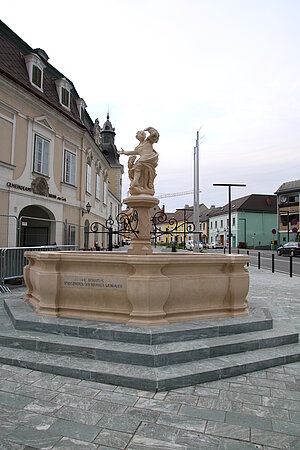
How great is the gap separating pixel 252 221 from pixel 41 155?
179 feet

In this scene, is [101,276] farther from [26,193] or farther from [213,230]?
[213,230]

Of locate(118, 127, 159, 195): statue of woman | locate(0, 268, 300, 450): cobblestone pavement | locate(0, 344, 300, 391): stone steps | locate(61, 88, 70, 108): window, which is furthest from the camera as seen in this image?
locate(61, 88, 70, 108): window

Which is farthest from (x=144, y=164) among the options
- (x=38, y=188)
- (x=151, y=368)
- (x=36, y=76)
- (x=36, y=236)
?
(x=36, y=236)

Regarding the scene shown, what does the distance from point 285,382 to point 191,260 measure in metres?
1.86

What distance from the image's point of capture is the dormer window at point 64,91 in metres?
17.8

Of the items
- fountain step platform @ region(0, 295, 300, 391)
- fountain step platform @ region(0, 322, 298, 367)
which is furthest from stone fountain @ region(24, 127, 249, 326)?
fountain step platform @ region(0, 322, 298, 367)

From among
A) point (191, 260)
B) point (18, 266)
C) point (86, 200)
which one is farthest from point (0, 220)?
point (191, 260)

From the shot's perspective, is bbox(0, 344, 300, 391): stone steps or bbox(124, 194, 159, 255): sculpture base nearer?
bbox(0, 344, 300, 391): stone steps

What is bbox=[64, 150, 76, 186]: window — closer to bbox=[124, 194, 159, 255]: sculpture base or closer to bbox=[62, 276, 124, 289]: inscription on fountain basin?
bbox=[124, 194, 159, 255]: sculpture base

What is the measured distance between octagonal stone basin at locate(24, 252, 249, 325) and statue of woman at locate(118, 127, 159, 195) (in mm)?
2138

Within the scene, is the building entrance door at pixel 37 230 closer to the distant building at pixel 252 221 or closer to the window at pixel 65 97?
the window at pixel 65 97

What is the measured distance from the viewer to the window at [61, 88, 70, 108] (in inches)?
709

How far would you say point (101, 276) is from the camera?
15.5ft

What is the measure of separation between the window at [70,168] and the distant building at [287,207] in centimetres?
4319
